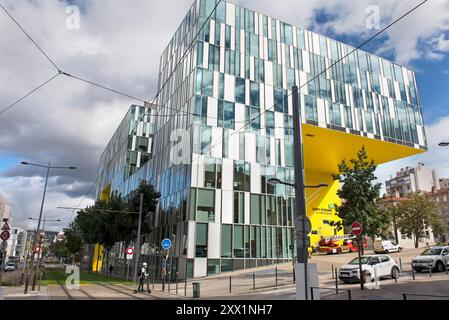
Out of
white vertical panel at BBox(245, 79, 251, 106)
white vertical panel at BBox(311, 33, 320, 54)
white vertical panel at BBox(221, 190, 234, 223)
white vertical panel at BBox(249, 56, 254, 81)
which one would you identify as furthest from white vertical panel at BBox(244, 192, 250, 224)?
white vertical panel at BBox(311, 33, 320, 54)

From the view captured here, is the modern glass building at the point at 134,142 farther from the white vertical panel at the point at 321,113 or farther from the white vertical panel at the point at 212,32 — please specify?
the white vertical panel at the point at 321,113

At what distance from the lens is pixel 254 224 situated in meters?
33.0

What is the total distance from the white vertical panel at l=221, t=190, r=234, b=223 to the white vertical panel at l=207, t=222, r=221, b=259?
0.99 metres

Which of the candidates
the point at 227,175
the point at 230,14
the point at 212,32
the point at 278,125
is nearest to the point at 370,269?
the point at 227,175

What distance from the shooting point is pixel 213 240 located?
3069 centimetres

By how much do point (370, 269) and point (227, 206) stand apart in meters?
16.0

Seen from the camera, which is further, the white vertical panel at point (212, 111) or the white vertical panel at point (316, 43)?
the white vertical panel at point (316, 43)

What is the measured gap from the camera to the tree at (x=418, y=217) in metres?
52.2

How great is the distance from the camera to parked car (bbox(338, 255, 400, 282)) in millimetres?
17719

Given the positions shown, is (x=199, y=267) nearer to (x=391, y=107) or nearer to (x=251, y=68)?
(x=251, y=68)

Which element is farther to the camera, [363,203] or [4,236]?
[363,203]

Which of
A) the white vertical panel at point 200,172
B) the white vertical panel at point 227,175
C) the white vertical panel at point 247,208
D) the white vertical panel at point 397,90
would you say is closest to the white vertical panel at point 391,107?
the white vertical panel at point 397,90

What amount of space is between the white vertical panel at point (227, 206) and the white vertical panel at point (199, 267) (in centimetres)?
391

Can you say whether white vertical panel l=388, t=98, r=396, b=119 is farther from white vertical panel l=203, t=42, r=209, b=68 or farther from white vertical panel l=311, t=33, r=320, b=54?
white vertical panel l=203, t=42, r=209, b=68
